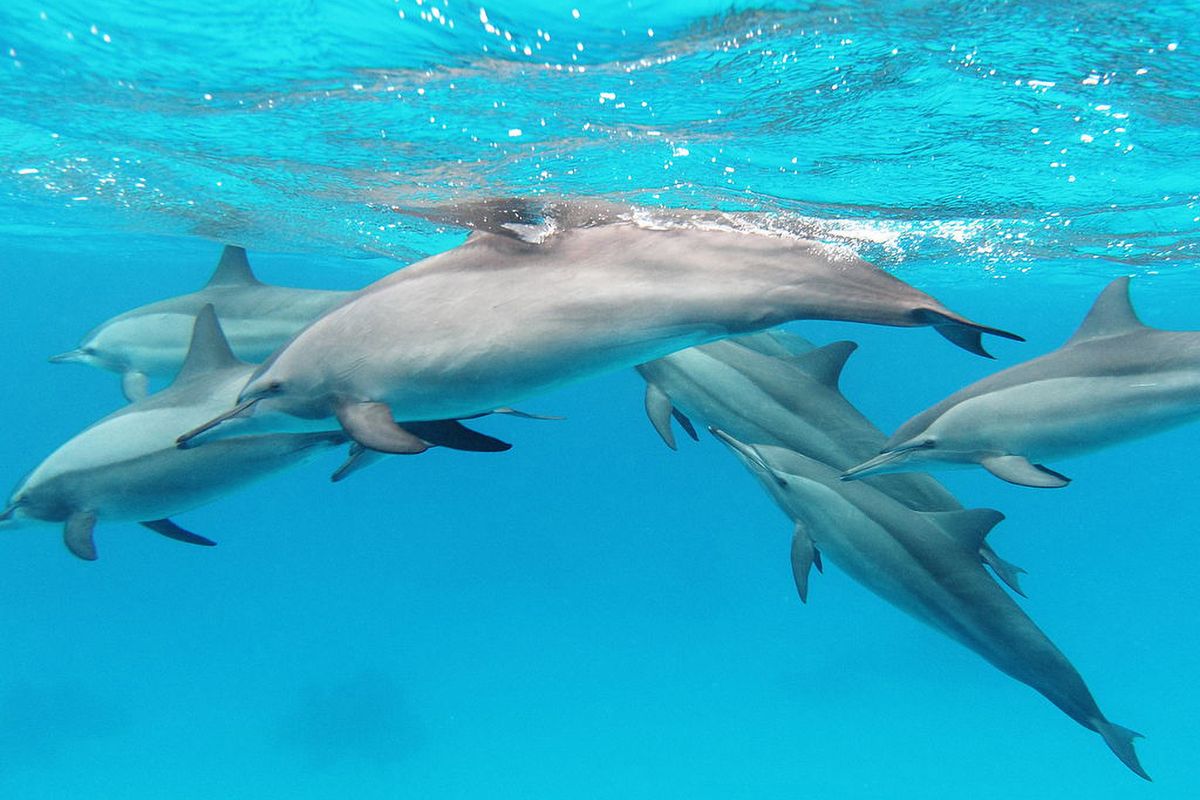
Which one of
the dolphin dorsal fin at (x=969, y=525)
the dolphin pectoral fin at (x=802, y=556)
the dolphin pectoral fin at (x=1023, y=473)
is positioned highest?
the dolphin pectoral fin at (x=1023, y=473)

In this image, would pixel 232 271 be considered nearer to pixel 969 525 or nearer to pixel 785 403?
pixel 785 403

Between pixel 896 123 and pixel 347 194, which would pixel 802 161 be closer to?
pixel 896 123

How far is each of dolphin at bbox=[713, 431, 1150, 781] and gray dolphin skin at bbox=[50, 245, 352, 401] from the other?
5.17 meters

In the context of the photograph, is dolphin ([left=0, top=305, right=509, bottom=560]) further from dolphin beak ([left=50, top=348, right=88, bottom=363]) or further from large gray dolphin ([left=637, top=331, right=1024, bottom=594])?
dolphin beak ([left=50, top=348, right=88, bottom=363])

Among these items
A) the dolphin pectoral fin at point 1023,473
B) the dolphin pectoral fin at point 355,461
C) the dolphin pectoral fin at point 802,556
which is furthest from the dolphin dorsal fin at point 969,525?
the dolphin pectoral fin at point 355,461

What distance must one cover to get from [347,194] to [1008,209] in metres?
10.7

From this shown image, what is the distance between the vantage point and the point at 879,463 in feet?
19.6

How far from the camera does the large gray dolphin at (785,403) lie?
21.7 ft

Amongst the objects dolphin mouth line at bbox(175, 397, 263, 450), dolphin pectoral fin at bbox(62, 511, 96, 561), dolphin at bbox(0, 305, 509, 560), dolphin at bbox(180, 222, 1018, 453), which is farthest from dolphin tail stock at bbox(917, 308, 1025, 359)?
dolphin pectoral fin at bbox(62, 511, 96, 561)

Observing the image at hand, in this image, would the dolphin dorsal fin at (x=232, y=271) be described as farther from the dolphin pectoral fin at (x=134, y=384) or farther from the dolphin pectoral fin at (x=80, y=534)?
the dolphin pectoral fin at (x=80, y=534)

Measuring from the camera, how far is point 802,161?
10406mm

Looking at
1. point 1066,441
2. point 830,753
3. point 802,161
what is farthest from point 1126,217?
point 830,753

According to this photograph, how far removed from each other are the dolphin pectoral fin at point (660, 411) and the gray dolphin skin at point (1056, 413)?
6.09 ft

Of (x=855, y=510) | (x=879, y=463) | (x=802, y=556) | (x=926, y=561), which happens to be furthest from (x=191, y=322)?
(x=926, y=561)
